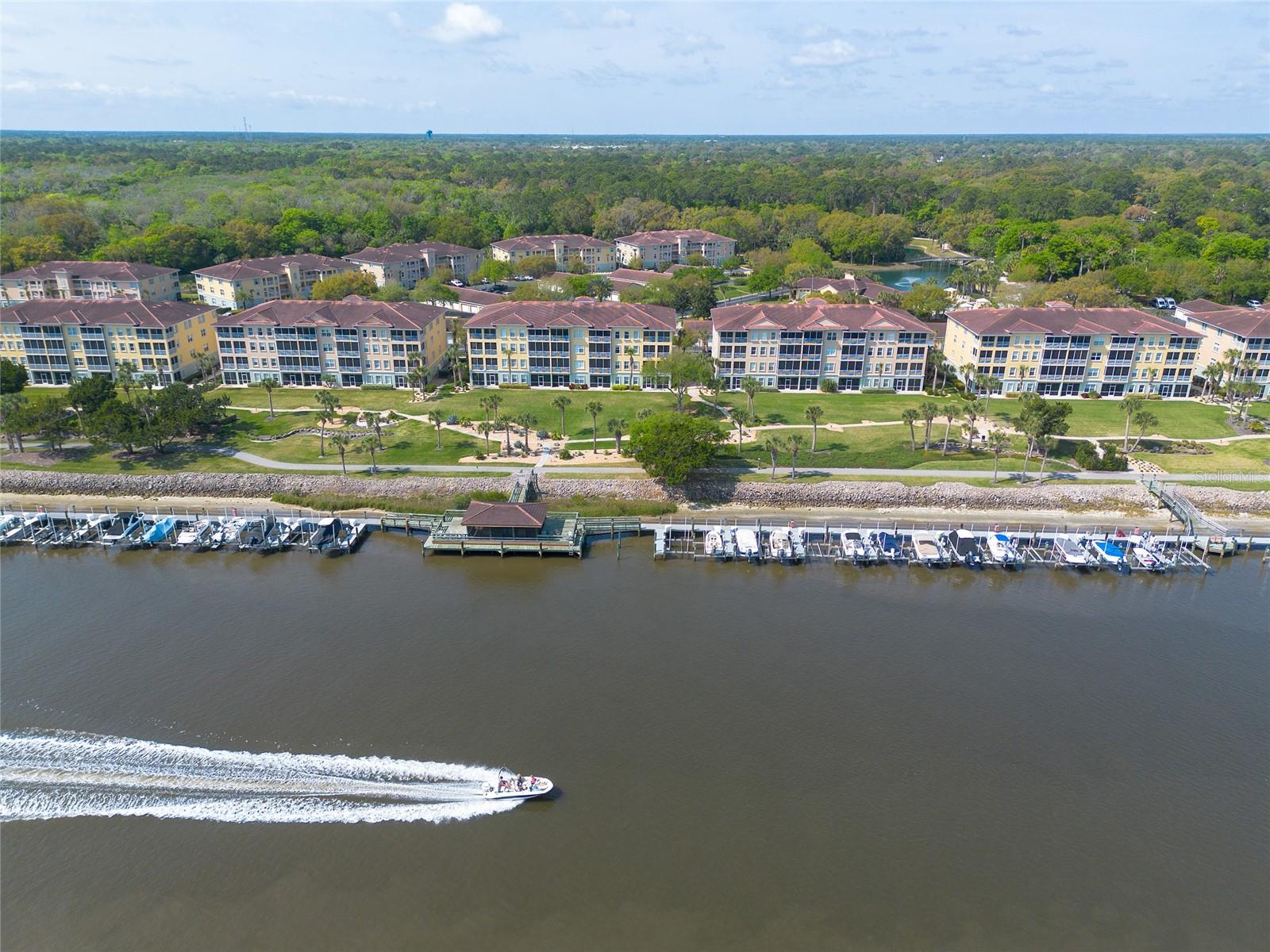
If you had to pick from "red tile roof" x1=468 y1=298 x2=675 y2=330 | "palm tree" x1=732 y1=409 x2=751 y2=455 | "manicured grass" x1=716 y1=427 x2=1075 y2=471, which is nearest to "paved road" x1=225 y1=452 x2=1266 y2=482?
"manicured grass" x1=716 y1=427 x2=1075 y2=471

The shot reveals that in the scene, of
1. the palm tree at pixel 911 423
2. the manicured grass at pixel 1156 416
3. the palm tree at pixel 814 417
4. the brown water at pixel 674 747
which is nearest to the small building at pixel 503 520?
the brown water at pixel 674 747

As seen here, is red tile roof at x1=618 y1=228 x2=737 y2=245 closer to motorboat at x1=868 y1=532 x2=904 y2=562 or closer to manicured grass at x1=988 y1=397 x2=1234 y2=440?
manicured grass at x1=988 y1=397 x2=1234 y2=440

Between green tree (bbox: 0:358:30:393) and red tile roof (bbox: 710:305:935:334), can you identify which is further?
red tile roof (bbox: 710:305:935:334)

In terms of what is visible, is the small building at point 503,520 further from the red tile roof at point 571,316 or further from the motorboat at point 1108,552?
the motorboat at point 1108,552

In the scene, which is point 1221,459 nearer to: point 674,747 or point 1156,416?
point 1156,416

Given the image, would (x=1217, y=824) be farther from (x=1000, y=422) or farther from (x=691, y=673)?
(x=1000, y=422)

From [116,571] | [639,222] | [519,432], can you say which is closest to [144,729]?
[116,571]
